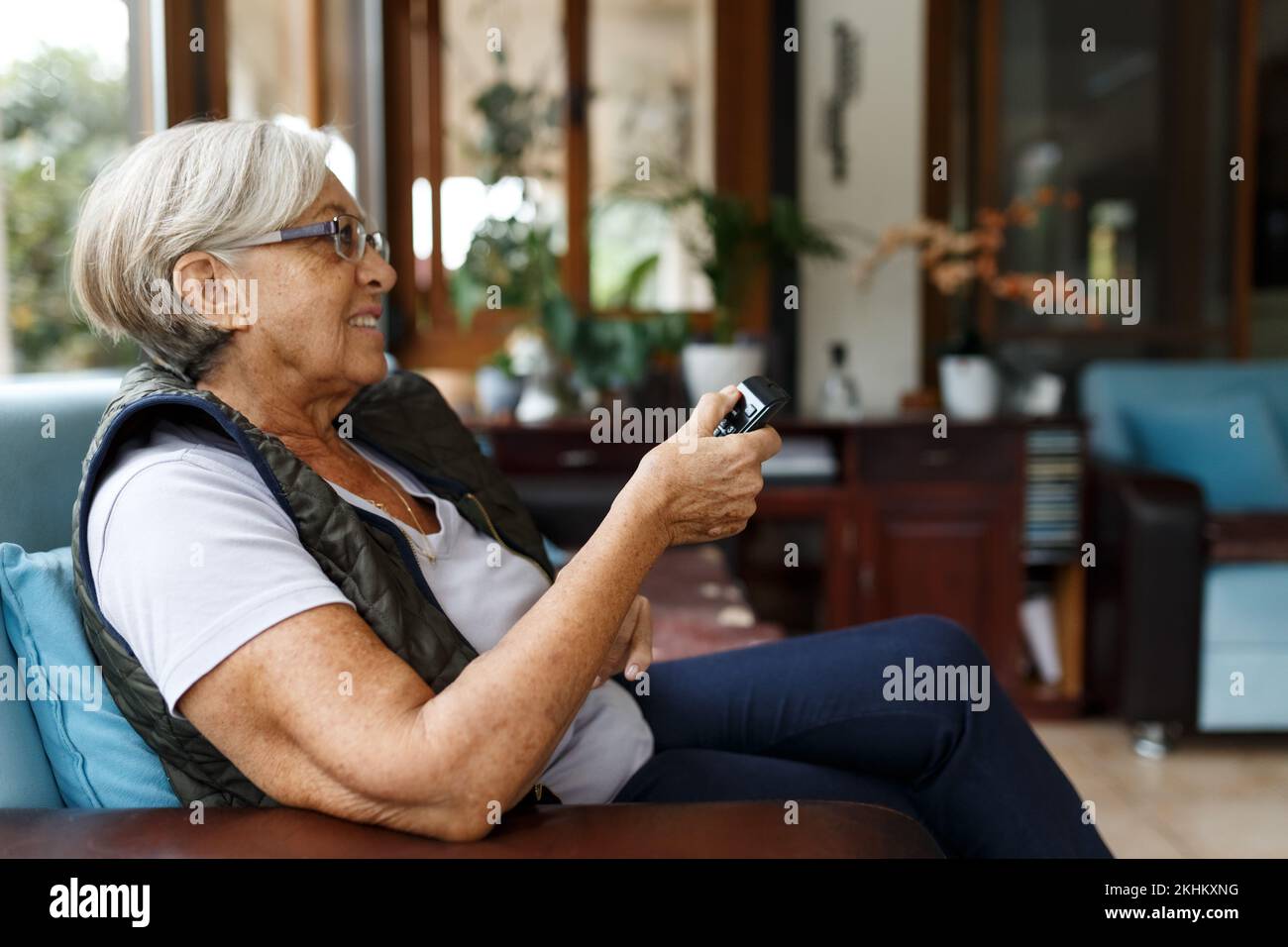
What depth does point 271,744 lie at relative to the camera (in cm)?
96

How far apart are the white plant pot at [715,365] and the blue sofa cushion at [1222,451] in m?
1.10

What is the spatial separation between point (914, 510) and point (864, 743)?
1966 mm

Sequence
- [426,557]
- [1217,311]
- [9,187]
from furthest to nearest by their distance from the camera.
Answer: [1217,311] < [9,187] < [426,557]

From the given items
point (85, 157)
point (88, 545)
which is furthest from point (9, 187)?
point (88, 545)

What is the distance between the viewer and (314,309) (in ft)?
3.93

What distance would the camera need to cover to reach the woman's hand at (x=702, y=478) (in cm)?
108

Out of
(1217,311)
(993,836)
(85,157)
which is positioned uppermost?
(85,157)

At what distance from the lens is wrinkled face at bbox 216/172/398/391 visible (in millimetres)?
1176

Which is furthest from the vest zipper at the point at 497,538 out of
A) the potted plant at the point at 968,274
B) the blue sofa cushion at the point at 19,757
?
the potted plant at the point at 968,274

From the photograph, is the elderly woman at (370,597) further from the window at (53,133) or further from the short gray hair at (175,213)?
the window at (53,133)

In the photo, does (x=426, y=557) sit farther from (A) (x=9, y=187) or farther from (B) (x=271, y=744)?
(A) (x=9, y=187)

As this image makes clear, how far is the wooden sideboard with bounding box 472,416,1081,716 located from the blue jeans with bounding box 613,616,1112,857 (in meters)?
1.75

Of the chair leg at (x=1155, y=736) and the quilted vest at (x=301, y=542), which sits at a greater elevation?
the quilted vest at (x=301, y=542)
